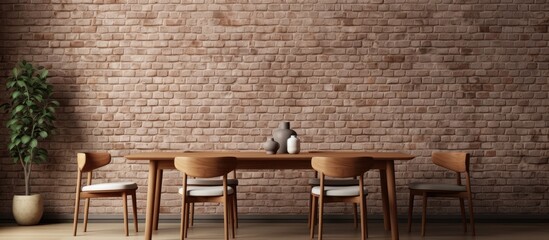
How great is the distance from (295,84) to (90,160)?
2428 millimetres

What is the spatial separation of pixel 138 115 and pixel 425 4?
3554 mm

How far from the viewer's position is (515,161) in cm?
714

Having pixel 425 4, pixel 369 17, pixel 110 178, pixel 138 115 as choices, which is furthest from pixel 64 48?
pixel 425 4

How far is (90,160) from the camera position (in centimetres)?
621

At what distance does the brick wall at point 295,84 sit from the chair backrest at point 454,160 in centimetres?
62

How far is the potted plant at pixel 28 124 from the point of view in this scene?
6.76m

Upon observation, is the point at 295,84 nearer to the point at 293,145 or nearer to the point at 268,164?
the point at 293,145

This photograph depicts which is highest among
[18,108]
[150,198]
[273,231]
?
[18,108]

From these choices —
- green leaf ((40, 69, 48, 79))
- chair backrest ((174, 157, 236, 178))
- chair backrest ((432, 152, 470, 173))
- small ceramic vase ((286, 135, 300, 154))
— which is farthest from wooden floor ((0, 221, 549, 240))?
green leaf ((40, 69, 48, 79))

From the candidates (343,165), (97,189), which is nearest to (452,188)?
(343,165)

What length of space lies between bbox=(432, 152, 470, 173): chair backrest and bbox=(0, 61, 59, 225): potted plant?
420cm

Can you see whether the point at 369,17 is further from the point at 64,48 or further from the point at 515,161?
the point at 64,48

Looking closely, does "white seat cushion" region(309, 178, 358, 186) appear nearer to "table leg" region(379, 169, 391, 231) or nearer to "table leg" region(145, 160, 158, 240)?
"table leg" region(379, 169, 391, 231)

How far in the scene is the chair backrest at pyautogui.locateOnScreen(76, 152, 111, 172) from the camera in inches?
239
